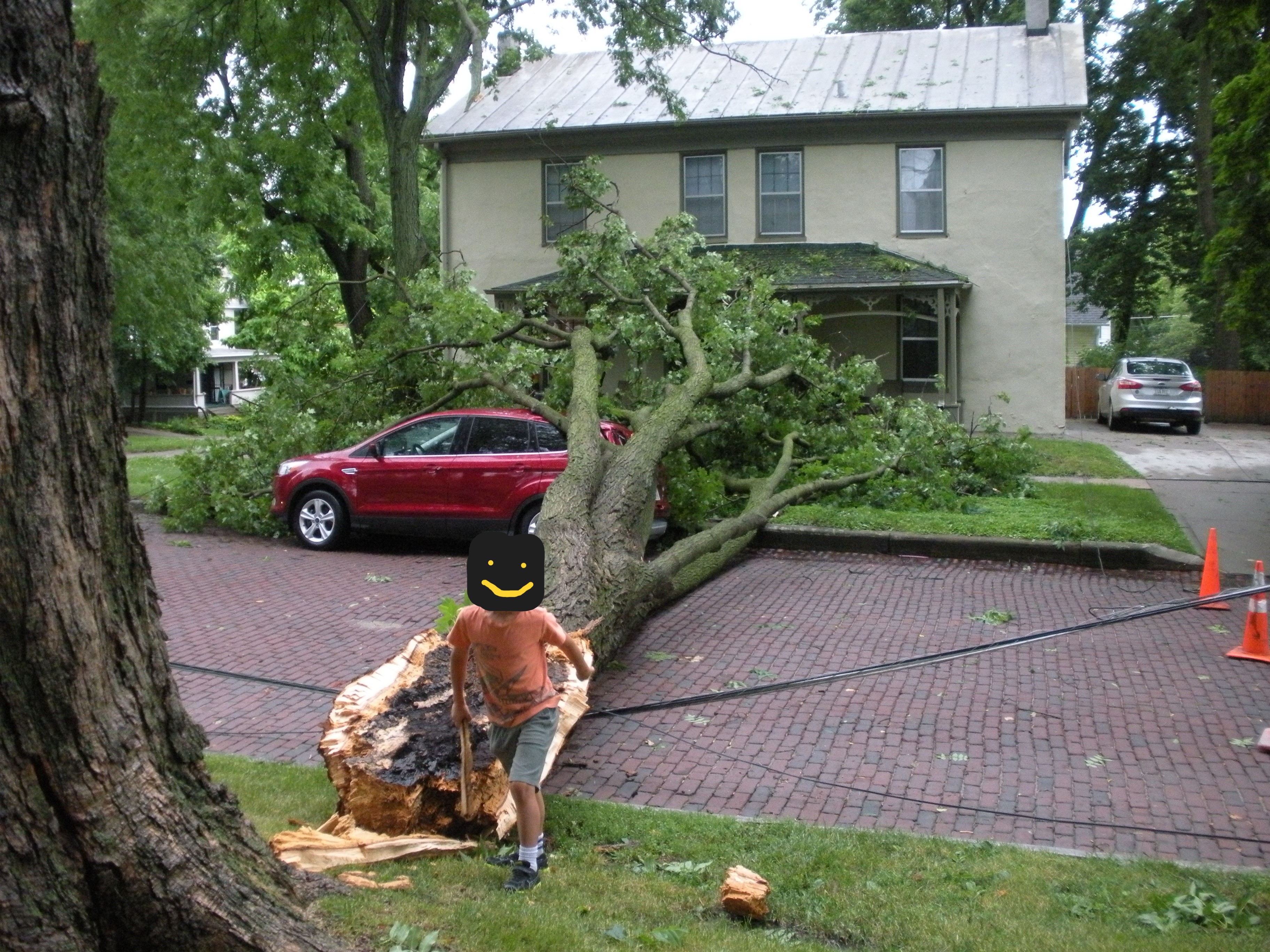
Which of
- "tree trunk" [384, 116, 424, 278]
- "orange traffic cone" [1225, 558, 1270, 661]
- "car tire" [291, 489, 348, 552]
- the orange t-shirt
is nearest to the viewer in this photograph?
the orange t-shirt

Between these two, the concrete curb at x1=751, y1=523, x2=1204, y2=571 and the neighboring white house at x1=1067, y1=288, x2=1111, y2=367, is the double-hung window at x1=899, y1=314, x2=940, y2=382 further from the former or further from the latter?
the neighboring white house at x1=1067, y1=288, x2=1111, y2=367

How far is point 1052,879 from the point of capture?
4957 mm

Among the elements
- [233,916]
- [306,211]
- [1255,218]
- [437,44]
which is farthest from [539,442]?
[306,211]

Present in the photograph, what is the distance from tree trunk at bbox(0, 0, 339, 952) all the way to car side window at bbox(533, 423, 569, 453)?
360 inches

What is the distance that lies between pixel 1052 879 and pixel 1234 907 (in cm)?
66

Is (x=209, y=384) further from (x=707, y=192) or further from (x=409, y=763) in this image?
(x=409, y=763)

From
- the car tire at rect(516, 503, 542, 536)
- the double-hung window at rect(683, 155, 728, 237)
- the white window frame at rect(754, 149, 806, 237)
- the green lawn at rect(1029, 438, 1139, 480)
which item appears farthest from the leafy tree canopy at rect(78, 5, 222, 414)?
the green lawn at rect(1029, 438, 1139, 480)

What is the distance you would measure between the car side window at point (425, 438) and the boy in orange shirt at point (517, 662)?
794 cm

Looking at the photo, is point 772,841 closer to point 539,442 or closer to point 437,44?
point 539,442

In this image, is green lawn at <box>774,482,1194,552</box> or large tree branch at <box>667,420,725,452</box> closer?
→ large tree branch at <box>667,420,725,452</box>

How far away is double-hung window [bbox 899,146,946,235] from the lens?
77.1 ft

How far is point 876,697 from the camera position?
307 inches

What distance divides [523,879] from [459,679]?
846mm
